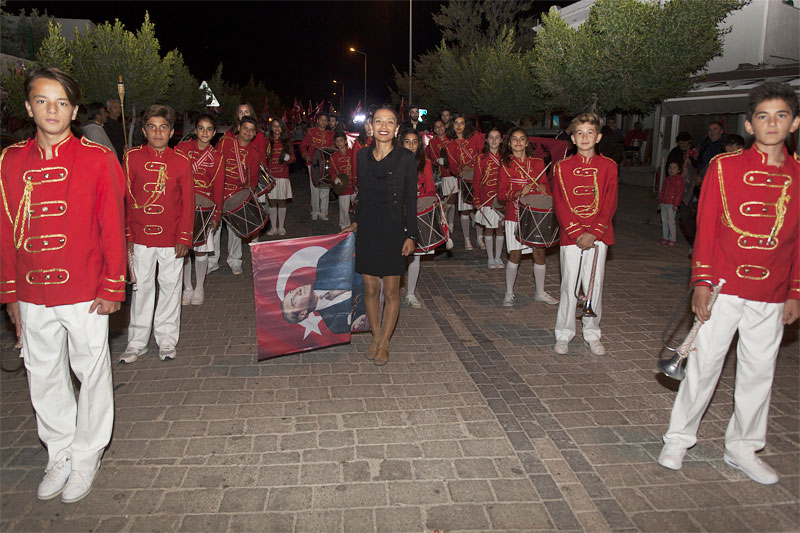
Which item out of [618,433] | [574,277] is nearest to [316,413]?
[618,433]

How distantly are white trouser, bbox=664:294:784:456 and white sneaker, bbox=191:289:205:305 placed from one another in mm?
5823

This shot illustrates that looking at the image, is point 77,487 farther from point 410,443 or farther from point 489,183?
point 489,183

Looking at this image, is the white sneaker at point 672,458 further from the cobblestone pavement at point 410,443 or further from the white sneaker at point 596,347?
the white sneaker at point 596,347

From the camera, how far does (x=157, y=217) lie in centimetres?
557

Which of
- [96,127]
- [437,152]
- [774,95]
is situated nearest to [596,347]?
[774,95]

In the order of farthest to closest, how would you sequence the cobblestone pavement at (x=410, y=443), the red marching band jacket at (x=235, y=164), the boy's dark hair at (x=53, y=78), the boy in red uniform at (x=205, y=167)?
the red marching band jacket at (x=235, y=164)
the boy in red uniform at (x=205, y=167)
the cobblestone pavement at (x=410, y=443)
the boy's dark hair at (x=53, y=78)

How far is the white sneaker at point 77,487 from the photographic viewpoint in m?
3.56

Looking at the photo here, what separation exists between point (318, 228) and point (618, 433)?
32.2 feet

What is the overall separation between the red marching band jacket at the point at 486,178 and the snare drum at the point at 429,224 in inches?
105

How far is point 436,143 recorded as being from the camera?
1206cm

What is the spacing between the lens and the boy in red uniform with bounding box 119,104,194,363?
217 inches

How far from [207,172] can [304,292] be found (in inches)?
92.8

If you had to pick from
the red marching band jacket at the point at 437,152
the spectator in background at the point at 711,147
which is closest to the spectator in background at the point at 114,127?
the red marching band jacket at the point at 437,152

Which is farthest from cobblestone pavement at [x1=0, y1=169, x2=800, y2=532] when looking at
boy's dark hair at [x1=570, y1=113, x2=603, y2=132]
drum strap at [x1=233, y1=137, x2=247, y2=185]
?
drum strap at [x1=233, y1=137, x2=247, y2=185]
